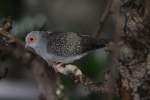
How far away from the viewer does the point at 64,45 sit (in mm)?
3311

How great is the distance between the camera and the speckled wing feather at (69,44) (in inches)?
118

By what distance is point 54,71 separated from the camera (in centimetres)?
232

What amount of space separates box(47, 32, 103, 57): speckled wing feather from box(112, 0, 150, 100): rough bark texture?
3.18 ft

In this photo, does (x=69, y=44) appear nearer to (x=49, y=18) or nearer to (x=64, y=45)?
(x=64, y=45)

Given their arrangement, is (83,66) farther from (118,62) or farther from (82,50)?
(118,62)

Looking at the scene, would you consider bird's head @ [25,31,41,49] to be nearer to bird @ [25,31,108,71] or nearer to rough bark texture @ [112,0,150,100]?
bird @ [25,31,108,71]

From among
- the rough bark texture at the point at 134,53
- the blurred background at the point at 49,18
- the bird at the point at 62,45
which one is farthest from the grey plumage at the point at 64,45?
the blurred background at the point at 49,18

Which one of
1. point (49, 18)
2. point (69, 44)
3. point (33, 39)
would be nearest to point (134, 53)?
point (69, 44)

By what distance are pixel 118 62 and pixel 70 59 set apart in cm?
142

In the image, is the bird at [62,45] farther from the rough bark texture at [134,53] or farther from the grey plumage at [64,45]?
the rough bark texture at [134,53]

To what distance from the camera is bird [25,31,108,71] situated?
119 inches

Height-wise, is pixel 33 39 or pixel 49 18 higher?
pixel 49 18

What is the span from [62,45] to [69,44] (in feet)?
0.17

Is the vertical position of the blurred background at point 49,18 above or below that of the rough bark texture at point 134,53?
above
